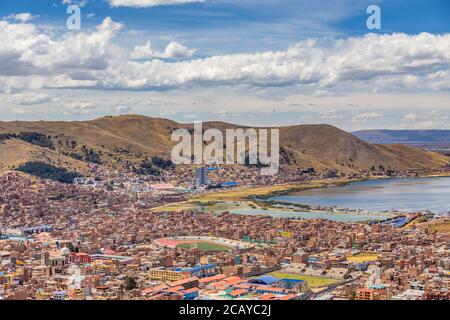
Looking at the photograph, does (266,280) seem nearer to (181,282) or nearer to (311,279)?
(311,279)

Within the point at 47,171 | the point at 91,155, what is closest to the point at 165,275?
the point at 47,171

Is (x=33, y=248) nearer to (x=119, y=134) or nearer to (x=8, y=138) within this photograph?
(x=8, y=138)

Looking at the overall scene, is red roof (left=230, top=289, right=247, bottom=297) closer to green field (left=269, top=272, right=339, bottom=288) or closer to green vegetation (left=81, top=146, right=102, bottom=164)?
green field (left=269, top=272, right=339, bottom=288)

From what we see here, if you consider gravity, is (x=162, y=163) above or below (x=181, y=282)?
below

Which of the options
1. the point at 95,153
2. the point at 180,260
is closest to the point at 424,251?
the point at 180,260

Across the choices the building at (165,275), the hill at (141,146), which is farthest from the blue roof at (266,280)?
the hill at (141,146)

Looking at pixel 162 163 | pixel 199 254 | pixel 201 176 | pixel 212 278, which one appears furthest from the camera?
pixel 162 163

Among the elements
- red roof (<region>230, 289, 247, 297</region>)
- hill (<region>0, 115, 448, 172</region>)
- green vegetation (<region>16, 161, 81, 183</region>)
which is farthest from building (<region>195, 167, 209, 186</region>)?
red roof (<region>230, 289, 247, 297</region>)
